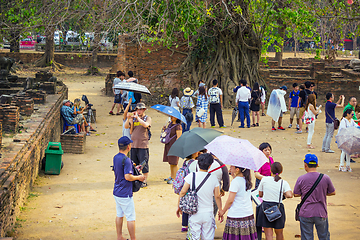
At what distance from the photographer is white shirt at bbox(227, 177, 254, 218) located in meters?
4.53

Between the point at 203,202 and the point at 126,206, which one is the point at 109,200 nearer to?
the point at 126,206

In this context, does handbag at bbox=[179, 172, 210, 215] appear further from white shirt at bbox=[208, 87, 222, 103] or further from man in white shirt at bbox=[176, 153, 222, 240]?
white shirt at bbox=[208, 87, 222, 103]

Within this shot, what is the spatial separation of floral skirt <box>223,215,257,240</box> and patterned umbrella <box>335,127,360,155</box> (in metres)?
4.67

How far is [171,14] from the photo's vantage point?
12.0m

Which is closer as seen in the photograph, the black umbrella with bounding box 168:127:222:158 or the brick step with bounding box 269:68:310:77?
the black umbrella with bounding box 168:127:222:158

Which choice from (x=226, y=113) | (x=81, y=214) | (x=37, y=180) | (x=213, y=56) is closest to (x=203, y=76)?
(x=213, y=56)

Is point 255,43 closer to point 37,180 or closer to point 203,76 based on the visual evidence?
point 203,76

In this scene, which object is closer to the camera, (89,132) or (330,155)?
(330,155)

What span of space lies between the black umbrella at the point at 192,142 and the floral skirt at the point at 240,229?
1.19 metres

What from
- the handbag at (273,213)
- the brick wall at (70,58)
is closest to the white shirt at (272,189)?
the handbag at (273,213)

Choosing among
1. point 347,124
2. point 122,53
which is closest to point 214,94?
point 347,124

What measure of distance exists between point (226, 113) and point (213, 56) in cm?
277

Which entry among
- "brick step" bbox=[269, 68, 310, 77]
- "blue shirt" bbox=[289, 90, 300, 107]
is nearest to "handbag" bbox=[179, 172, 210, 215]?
"blue shirt" bbox=[289, 90, 300, 107]

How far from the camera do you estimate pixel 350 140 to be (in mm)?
8281
